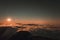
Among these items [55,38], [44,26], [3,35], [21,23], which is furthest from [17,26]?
[55,38]

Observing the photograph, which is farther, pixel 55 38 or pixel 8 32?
pixel 8 32

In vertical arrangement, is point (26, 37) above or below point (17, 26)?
below

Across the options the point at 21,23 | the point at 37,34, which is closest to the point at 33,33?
the point at 37,34

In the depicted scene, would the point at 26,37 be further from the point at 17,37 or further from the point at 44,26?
the point at 44,26

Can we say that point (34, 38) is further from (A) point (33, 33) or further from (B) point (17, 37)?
(B) point (17, 37)

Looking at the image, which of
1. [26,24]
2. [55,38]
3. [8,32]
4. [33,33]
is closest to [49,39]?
[55,38]

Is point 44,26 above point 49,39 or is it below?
above

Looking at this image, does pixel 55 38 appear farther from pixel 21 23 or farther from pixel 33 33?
pixel 21 23
